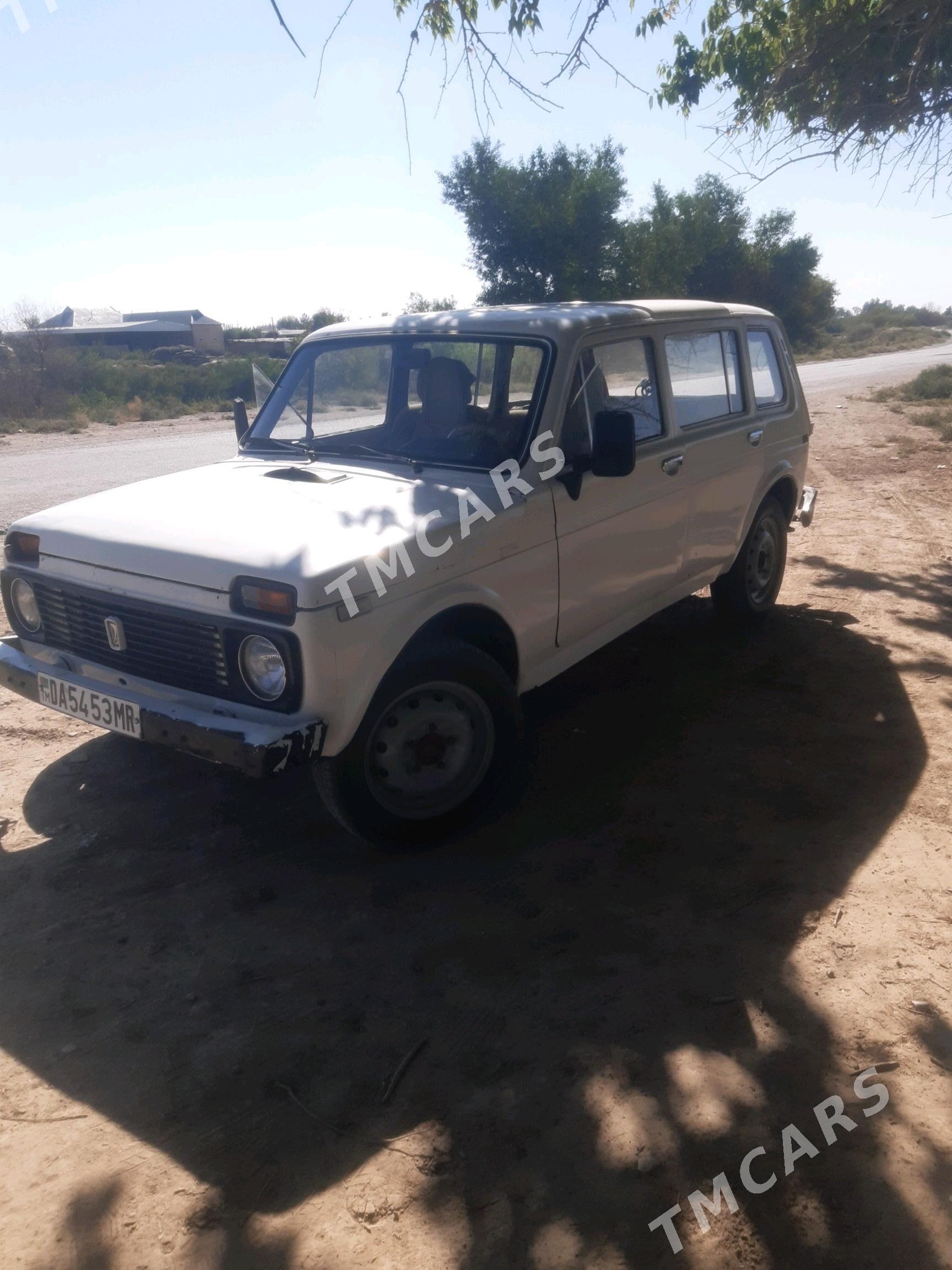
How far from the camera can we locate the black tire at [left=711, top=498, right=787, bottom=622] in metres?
6.11

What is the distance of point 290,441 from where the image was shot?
4.61 metres

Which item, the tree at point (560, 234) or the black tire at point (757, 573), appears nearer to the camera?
the black tire at point (757, 573)

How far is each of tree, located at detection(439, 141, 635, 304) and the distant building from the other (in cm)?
2067

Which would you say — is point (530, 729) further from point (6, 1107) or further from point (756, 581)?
point (6, 1107)

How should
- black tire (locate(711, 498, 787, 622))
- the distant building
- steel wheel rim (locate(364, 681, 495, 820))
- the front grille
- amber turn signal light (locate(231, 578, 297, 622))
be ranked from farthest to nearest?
1. the distant building
2. black tire (locate(711, 498, 787, 622))
3. steel wheel rim (locate(364, 681, 495, 820))
4. the front grille
5. amber turn signal light (locate(231, 578, 297, 622))

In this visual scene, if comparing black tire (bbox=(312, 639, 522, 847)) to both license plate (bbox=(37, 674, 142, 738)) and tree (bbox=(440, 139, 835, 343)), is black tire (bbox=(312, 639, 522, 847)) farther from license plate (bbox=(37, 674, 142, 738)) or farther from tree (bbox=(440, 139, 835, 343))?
tree (bbox=(440, 139, 835, 343))

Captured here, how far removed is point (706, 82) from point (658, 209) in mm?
35346

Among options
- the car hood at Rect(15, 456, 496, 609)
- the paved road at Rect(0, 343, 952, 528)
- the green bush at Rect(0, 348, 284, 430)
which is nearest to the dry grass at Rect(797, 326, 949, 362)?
the paved road at Rect(0, 343, 952, 528)

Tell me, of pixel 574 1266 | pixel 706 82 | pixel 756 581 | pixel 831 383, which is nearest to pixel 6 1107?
pixel 574 1266

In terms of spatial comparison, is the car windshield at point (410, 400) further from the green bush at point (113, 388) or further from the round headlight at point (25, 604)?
the green bush at point (113, 388)

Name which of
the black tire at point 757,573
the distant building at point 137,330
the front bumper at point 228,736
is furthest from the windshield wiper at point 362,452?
the distant building at point 137,330

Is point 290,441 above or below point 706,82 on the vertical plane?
below

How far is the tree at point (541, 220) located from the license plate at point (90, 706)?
107 feet

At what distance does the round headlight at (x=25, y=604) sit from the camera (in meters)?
3.84
